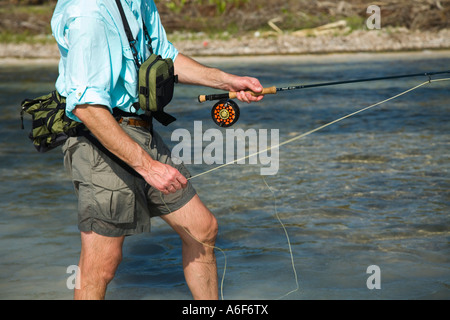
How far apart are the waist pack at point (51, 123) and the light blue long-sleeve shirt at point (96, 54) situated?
0.09 m

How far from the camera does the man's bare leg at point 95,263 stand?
321cm

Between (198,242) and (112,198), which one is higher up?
(112,198)

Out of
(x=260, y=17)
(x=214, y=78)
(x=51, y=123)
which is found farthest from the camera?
(x=260, y=17)

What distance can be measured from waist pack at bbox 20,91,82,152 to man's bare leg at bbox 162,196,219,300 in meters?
0.63

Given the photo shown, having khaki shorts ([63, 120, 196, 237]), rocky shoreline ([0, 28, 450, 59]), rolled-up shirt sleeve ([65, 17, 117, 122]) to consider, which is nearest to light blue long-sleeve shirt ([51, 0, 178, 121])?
rolled-up shirt sleeve ([65, 17, 117, 122])

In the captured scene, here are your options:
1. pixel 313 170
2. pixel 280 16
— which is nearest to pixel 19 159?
pixel 313 170

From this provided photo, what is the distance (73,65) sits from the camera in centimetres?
296

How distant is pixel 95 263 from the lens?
3199mm

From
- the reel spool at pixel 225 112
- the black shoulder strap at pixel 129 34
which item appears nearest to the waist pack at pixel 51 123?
the black shoulder strap at pixel 129 34

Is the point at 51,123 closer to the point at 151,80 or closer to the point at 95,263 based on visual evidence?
the point at 151,80

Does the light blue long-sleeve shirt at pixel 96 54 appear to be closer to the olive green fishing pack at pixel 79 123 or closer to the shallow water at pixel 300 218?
the olive green fishing pack at pixel 79 123

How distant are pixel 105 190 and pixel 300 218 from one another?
112 inches

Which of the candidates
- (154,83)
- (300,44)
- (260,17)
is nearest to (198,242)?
(154,83)

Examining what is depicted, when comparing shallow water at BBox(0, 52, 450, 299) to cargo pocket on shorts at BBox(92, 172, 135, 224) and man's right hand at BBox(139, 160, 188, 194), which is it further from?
man's right hand at BBox(139, 160, 188, 194)
